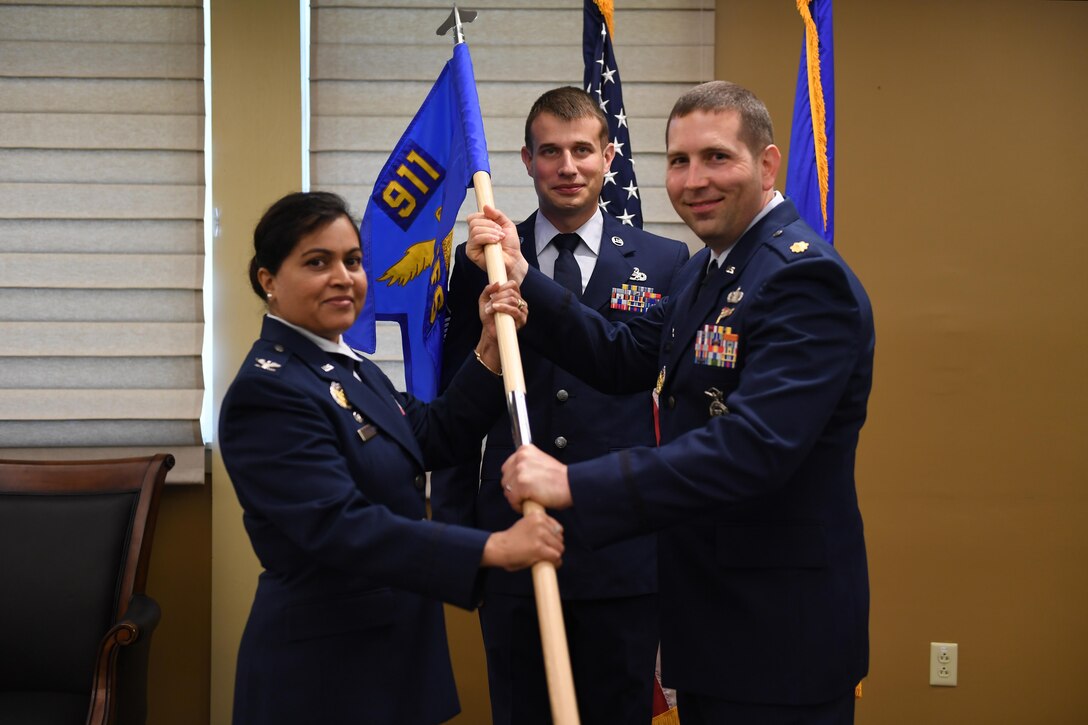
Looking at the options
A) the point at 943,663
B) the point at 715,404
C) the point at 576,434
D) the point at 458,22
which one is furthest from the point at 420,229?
the point at 943,663

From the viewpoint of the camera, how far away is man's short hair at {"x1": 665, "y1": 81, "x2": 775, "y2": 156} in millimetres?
1887

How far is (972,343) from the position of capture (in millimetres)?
3312

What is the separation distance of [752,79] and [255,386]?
→ 7.10ft

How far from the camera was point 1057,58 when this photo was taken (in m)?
3.32

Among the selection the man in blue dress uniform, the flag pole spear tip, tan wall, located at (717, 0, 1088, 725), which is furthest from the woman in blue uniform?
tan wall, located at (717, 0, 1088, 725)

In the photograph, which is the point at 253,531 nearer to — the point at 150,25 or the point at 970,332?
the point at 150,25

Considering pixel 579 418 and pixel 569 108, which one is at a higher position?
pixel 569 108

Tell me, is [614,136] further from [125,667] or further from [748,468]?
[125,667]

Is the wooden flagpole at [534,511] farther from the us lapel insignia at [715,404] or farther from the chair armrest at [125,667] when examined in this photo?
the chair armrest at [125,667]

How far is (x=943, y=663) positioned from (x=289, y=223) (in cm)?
249

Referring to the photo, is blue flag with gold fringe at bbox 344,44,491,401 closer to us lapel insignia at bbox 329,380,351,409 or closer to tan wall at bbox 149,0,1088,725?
us lapel insignia at bbox 329,380,351,409

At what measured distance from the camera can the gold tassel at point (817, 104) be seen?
2.73 meters

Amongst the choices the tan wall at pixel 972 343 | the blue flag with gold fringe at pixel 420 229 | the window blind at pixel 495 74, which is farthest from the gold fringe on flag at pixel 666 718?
the window blind at pixel 495 74

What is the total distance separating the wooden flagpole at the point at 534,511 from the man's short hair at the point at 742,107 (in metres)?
0.47
